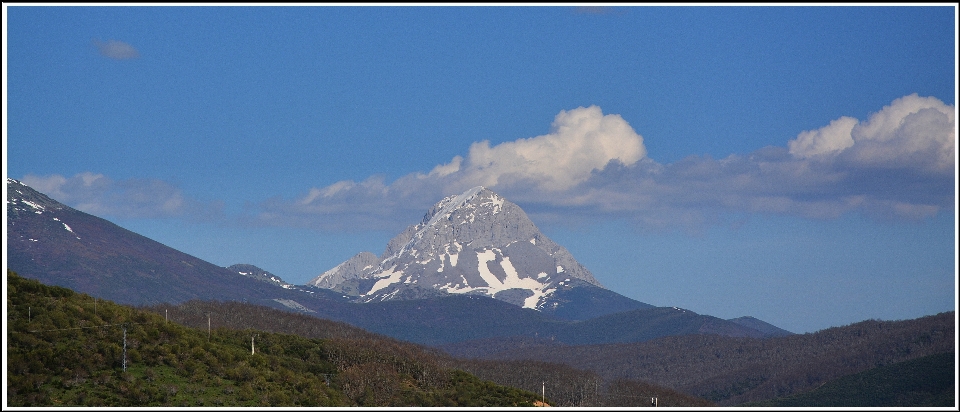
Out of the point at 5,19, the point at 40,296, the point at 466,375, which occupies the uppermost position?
the point at 5,19

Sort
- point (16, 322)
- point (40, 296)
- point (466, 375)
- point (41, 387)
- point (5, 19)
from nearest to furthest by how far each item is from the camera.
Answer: point (5, 19) < point (41, 387) < point (16, 322) < point (40, 296) < point (466, 375)

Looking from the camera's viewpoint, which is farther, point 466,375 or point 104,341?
point 466,375

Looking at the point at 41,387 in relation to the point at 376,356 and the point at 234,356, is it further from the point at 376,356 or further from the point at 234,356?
the point at 376,356

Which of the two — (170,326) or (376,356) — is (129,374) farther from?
(376,356)

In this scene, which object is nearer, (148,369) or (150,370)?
(150,370)

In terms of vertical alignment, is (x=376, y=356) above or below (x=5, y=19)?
below

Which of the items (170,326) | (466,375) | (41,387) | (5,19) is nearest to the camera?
(5,19)

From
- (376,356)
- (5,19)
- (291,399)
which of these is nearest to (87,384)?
(291,399)
